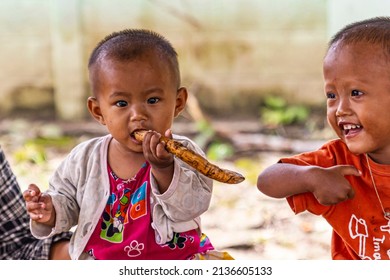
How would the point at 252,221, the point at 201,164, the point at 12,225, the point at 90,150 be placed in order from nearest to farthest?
the point at 201,164, the point at 90,150, the point at 12,225, the point at 252,221

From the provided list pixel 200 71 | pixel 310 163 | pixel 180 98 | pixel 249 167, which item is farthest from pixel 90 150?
pixel 200 71

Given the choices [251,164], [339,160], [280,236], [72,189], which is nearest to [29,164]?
[251,164]

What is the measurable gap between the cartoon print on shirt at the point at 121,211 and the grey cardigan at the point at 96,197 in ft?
0.05

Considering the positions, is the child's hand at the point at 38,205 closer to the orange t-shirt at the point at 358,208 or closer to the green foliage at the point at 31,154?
the orange t-shirt at the point at 358,208

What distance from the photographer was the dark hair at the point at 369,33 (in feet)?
3.87

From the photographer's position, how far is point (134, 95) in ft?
4.09

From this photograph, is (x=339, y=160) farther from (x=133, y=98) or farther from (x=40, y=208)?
(x=40, y=208)

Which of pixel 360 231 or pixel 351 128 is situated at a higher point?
pixel 351 128

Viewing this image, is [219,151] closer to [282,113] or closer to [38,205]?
[282,113]

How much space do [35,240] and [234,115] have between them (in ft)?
5.57

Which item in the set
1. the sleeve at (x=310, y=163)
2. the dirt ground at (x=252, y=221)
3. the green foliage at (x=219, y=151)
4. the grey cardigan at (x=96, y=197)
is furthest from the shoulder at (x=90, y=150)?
Answer: the green foliage at (x=219, y=151)

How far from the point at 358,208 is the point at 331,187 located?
0.30 feet

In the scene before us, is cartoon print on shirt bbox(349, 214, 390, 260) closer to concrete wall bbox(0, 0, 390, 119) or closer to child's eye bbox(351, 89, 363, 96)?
child's eye bbox(351, 89, 363, 96)

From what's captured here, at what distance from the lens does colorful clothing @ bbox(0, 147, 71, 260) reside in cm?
149
